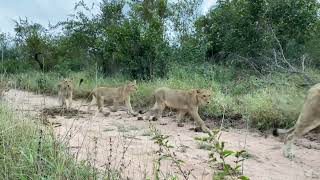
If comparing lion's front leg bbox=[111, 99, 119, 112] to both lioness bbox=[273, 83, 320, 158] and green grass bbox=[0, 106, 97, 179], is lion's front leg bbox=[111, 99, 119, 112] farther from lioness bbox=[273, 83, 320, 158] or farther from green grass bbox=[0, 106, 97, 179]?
green grass bbox=[0, 106, 97, 179]

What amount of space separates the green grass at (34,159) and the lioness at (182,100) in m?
5.08

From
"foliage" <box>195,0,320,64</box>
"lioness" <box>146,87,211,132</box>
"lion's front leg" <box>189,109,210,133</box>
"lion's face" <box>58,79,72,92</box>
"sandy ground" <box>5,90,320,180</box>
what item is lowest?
"sandy ground" <box>5,90,320,180</box>

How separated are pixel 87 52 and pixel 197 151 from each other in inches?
718

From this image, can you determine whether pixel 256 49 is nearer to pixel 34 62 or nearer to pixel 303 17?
pixel 303 17

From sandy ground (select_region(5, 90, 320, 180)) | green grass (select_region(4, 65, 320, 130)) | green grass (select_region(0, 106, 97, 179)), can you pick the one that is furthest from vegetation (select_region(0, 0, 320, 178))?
green grass (select_region(0, 106, 97, 179))

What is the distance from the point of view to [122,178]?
16.6 ft

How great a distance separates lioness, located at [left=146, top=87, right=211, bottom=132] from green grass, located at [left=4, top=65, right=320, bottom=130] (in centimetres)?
53

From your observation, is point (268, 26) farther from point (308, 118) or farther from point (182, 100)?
point (308, 118)

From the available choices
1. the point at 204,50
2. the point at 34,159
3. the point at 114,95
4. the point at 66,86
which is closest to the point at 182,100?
the point at 114,95

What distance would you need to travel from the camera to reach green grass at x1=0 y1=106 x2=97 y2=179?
4.68m

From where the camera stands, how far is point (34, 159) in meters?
4.96

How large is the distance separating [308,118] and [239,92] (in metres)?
6.10

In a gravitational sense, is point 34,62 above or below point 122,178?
above

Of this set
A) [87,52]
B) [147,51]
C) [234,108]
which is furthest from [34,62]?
[234,108]
